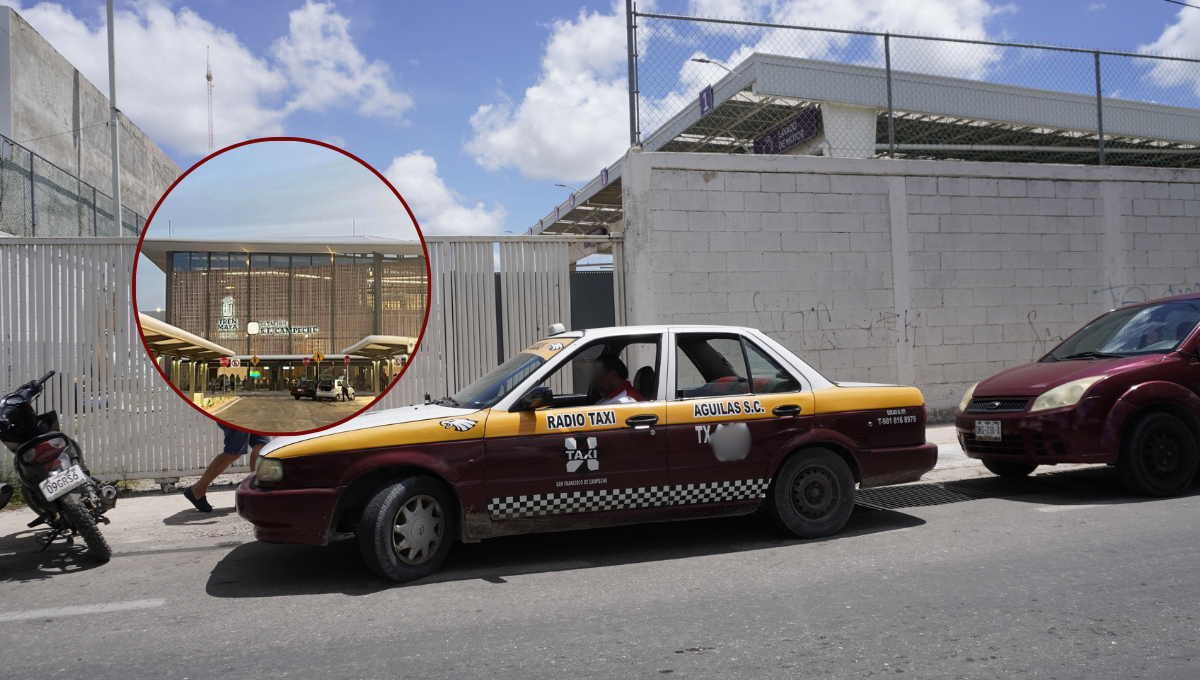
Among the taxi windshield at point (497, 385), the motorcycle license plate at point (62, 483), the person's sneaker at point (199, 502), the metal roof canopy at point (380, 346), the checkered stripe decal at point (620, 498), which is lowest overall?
the person's sneaker at point (199, 502)

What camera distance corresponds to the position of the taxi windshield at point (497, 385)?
514 cm

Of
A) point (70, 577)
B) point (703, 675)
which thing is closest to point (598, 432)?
point (703, 675)

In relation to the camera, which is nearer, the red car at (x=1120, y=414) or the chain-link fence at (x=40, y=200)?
the red car at (x=1120, y=414)

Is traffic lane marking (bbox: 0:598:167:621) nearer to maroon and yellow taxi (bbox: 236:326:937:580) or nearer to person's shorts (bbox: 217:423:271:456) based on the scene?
maroon and yellow taxi (bbox: 236:326:937:580)

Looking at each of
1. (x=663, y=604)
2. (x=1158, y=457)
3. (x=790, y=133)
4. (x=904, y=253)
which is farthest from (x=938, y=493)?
(x=790, y=133)

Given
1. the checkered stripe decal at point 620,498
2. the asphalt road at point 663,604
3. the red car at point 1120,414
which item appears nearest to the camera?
the asphalt road at point 663,604

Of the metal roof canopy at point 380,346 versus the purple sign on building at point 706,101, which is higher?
the purple sign on building at point 706,101

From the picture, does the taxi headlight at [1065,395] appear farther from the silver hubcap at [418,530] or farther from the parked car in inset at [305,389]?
the parked car in inset at [305,389]

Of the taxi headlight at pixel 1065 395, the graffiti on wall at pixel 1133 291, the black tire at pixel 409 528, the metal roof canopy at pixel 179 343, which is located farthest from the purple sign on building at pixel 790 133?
the metal roof canopy at pixel 179 343

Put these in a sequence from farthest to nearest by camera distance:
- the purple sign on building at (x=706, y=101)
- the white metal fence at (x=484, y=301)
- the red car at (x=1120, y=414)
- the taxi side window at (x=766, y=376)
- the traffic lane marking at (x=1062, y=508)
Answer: the purple sign on building at (x=706, y=101)
the white metal fence at (x=484, y=301)
the red car at (x=1120, y=414)
the traffic lane marking at (x=1062, y=508)
the taxi side window at (x=766, y=376)

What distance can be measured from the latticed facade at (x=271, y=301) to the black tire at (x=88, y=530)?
2217 mm

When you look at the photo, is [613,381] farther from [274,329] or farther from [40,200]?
[40,200]

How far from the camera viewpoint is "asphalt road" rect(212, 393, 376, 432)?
13.3ft

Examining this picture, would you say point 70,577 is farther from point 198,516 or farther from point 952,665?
point 952,665
